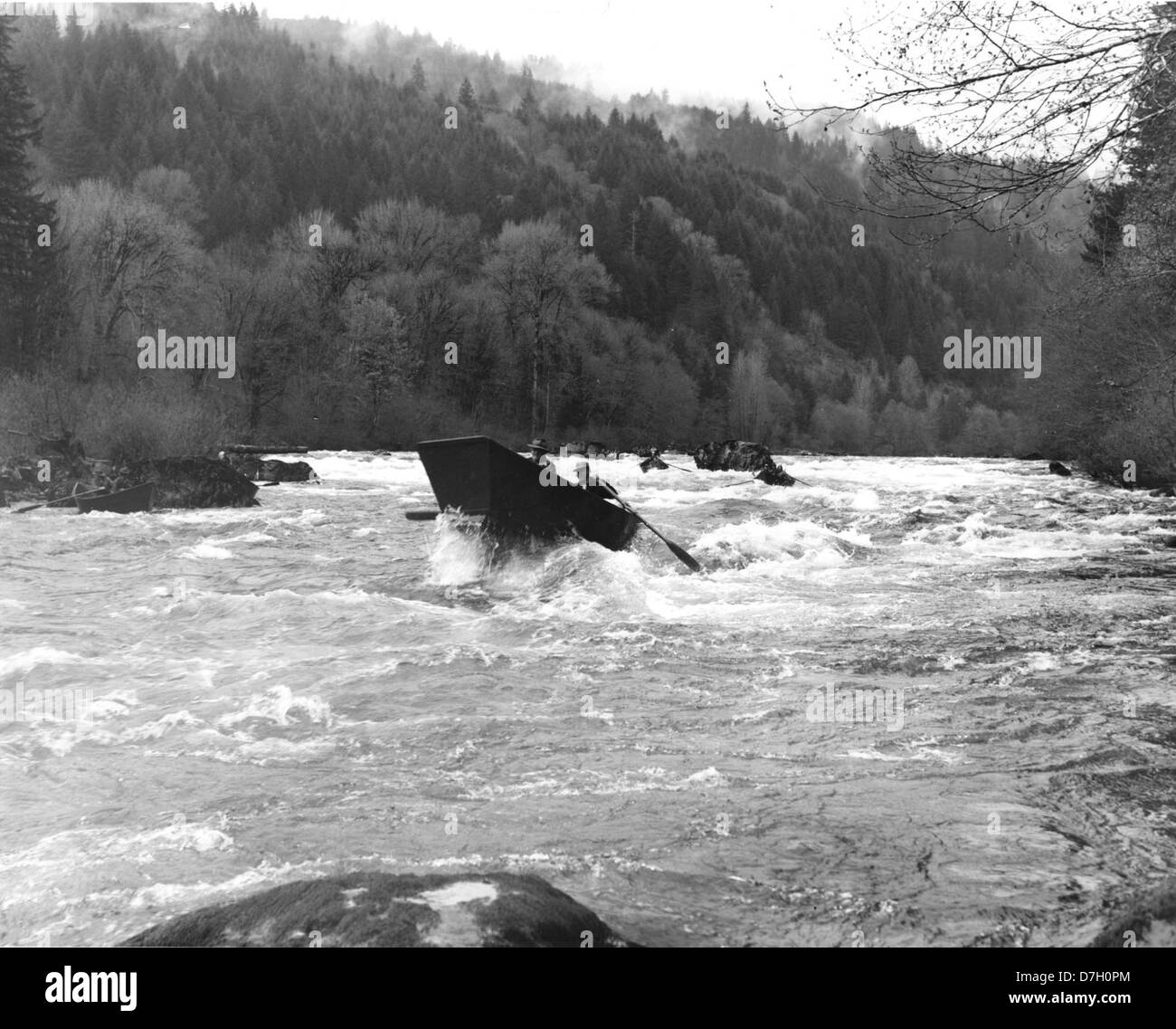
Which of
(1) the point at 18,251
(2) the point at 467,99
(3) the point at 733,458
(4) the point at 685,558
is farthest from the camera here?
(2) the point at 467,99

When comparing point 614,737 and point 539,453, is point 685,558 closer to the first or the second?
point 539,453

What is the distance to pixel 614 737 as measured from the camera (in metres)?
7.88

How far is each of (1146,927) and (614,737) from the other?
4.32 meters

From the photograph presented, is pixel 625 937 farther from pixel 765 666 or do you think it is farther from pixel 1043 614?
pixel 1043 614

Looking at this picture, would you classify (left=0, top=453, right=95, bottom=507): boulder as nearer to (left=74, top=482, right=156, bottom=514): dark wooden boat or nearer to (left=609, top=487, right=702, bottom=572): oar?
(left=74, top=482, right=156, bottom=514): dark wooden boat

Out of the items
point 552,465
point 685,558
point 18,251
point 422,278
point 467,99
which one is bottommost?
point 685,558

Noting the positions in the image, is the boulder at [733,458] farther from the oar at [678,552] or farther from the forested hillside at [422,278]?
the oar at [678,552]

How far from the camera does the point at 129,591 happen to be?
14.0 meters

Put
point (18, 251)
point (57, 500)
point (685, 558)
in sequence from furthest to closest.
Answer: point (18, 251) → point (57, 500) → point (685, 558)

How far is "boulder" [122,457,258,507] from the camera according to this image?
24.7 m

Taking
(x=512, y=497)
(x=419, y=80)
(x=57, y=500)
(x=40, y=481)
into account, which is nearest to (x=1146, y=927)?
(x=512, y=497)
